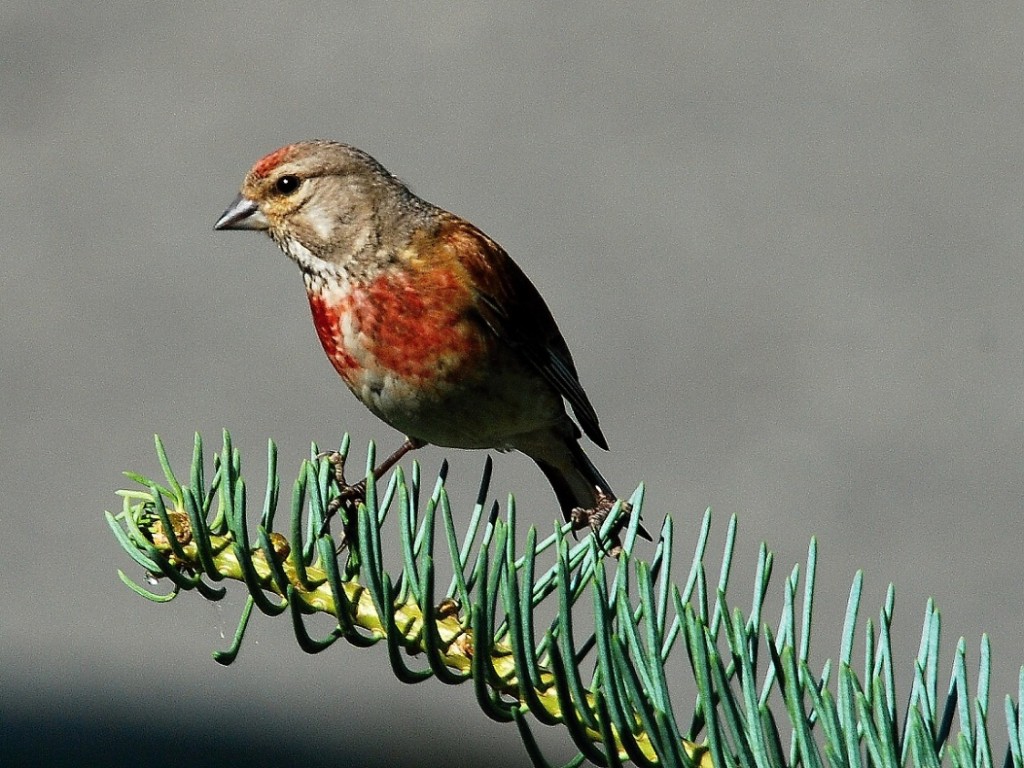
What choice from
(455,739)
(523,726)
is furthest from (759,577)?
(455,739)

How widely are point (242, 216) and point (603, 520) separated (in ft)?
3.58

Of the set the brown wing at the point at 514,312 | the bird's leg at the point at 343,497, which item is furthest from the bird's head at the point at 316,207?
the bird's leg at the point at 343,497

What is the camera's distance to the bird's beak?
111 inches

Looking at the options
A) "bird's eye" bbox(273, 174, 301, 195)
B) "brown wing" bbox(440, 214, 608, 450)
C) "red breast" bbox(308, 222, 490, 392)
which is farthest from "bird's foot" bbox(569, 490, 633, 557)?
"bird's eye" bbox(273, 174, 301, 195)

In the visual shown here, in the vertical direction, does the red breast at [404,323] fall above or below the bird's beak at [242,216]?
below

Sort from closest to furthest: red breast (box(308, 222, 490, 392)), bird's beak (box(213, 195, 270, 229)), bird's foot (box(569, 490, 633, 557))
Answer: bird's foot (box(569, 490, 633, 557))
red breast (box(308, 222, 490, 392))
bird's beak (box(213, 195, 270, 229))

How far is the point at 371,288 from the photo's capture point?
108 inches

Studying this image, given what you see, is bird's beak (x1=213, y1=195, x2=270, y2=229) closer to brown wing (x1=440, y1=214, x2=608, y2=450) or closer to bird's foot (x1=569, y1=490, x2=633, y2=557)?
brown wing (x1=440, y1=214, x2=608, y2=450)

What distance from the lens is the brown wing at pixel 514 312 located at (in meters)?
2.86

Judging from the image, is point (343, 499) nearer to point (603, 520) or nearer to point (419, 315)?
point (603, 520)

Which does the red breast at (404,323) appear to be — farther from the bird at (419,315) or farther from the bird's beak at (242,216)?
the bird's beak at (242,216)

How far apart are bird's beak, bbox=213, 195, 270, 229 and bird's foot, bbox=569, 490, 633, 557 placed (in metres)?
0.93

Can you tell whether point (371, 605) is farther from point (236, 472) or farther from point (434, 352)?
point (434, 352)

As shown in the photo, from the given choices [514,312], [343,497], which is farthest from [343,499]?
[514,312]
